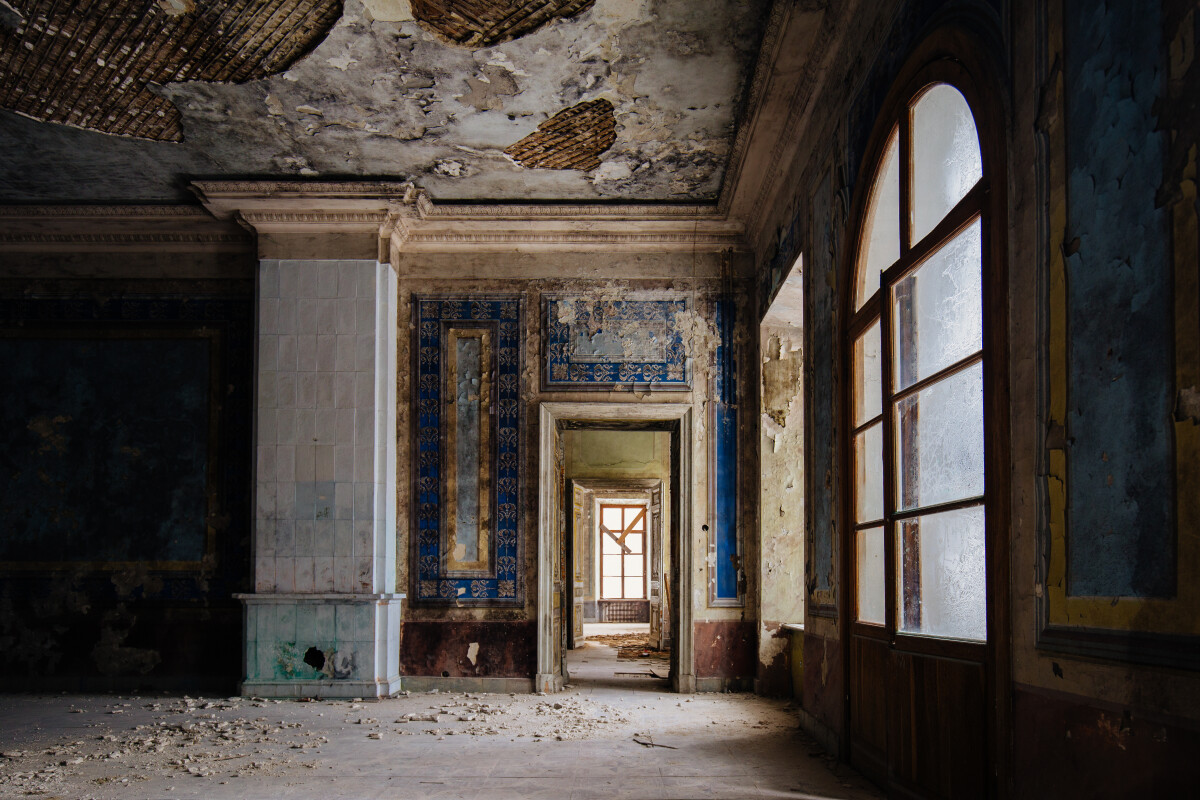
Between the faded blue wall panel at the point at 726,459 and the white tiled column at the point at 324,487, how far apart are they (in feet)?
8.42

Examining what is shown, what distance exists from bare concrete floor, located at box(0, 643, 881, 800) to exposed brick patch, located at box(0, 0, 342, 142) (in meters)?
3.71

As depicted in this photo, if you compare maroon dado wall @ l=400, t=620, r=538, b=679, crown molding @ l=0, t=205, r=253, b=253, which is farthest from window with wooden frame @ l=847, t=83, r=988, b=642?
crown molding @ l=0, t=205, r=253, b=253

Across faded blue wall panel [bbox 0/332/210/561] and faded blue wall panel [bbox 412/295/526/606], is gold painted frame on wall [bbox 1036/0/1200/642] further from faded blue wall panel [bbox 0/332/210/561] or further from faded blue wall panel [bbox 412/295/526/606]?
faded blue wall panel [bbox 0/332/210/561]

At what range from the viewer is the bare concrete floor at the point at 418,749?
4.07 meters

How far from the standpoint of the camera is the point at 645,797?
12.9 ft

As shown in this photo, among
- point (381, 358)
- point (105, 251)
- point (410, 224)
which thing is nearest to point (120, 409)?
point (105, 251)

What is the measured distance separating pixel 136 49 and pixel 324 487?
3275mm

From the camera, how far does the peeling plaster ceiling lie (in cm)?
482

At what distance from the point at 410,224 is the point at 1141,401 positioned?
252 inches

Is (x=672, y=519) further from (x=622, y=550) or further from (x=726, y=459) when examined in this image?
(x=622, y=550)

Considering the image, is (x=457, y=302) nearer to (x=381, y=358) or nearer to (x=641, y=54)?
(x=381, y=358)

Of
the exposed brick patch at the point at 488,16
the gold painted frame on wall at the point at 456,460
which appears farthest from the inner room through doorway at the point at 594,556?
the exposed brick patch at the point at 488,16

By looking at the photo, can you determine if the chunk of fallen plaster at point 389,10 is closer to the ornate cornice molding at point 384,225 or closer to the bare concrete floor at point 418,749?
the ornate cornice molding at point 384,225

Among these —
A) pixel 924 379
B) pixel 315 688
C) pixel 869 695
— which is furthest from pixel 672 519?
pixel 924 379
